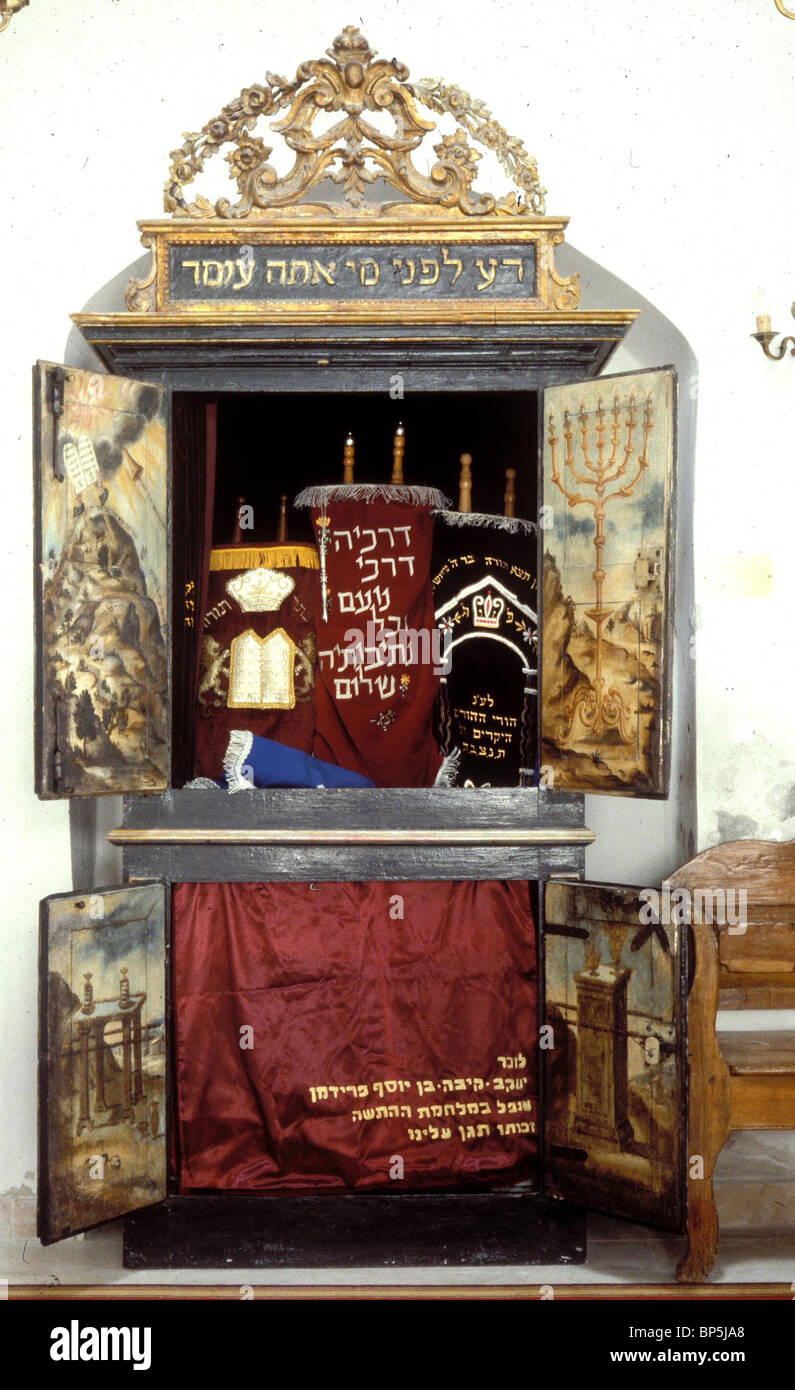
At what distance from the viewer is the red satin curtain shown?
3334 mm

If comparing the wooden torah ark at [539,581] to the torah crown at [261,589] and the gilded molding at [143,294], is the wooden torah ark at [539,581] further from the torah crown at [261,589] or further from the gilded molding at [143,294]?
the torah crown at [261,589]

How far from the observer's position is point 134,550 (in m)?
3.27

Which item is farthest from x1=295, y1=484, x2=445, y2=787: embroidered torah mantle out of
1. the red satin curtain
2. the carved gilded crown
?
the carved gilded crown

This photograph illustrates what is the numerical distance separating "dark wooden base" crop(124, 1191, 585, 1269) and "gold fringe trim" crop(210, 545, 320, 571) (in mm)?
1831

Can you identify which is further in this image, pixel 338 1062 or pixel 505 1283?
pixel 338 1062

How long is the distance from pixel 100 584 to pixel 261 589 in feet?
2.16

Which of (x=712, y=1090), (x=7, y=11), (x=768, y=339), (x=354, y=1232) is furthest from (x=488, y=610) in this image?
(x=7, y=11)

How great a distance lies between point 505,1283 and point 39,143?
3600 mm

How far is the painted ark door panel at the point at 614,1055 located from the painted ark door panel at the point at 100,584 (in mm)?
1224

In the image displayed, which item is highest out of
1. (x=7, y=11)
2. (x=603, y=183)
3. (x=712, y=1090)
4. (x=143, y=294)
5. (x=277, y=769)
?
(x=7, y=11)

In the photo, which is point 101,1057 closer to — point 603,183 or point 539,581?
point 539,581

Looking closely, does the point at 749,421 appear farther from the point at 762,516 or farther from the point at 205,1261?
the point at 205,1261

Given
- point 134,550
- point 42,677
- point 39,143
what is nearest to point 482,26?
point 39,143

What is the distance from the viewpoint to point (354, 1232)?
129 inches
